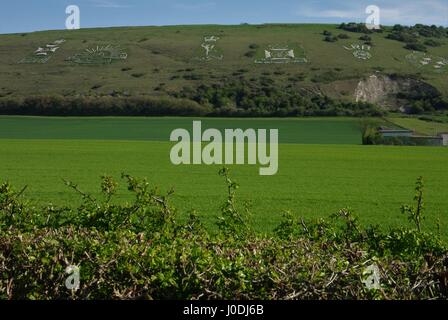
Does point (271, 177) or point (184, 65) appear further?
point (184, 65)

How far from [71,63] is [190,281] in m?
102

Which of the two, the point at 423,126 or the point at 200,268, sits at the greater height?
the point at 423,126

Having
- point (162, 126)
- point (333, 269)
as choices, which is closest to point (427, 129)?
point (162, 126)

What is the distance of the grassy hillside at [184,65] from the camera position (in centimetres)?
9288

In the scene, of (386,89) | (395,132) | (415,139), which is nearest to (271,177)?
(415,139)

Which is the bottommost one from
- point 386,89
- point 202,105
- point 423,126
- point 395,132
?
point 395,132

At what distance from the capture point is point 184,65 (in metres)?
109

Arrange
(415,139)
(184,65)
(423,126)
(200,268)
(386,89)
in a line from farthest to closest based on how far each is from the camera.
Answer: (184,65) → (386,89) → (423,126) → (415,139) → (200,268)

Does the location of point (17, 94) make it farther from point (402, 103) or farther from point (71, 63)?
point (402, 103)

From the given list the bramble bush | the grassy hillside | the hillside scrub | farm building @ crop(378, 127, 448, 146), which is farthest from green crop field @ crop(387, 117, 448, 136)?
the bramble bush

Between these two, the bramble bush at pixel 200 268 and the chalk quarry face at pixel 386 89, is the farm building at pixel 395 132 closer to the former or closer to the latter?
the chalk quarry face at pixel 386 89

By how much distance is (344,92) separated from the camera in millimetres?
96750

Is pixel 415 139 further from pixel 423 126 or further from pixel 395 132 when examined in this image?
pixel 423 126

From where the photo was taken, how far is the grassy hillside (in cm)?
9288
